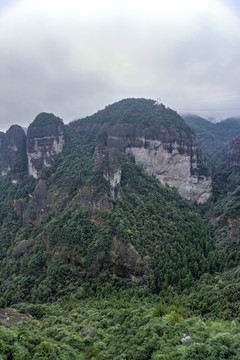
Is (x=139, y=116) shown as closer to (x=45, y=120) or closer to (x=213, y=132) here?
(x=45, y=120)

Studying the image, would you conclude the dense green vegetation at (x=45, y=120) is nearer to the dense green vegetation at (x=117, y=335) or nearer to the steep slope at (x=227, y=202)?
the steep slope at (x=227, y=202)

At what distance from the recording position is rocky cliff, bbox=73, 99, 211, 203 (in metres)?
80.7

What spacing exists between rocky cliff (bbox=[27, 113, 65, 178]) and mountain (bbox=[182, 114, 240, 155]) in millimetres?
86617

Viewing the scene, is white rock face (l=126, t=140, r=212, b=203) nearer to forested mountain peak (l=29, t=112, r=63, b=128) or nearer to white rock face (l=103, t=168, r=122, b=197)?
white rock face (l=103, t=168, r=122, b=197)

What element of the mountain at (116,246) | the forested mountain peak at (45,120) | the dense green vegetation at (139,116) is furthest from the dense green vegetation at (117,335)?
the forested mountain peak at (45,120)

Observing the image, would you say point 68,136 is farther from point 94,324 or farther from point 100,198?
point 94,324

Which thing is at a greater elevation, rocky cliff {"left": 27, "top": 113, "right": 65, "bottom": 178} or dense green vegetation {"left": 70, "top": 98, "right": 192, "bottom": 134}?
dense green vegetation {"left": 70, "top": 98, "right": 192, "bottom": 134}

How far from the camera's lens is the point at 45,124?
270ft

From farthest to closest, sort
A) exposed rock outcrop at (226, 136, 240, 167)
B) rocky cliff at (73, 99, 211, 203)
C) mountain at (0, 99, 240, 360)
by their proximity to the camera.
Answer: exposed rock outcrop at (226, 136, 240, 167) → rocky cliff at (73, 99, 211, 203) → mountain at (0, 99, 240, 360)

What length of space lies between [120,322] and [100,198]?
2574cm

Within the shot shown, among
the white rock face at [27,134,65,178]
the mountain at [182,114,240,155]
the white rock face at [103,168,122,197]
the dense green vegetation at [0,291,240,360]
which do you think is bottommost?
the dense green vegetation at [0,291,240,360]

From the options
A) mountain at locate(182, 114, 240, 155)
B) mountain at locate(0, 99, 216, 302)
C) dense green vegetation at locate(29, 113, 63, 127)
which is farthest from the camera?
mountain at locate(182, 114, 240, 155)

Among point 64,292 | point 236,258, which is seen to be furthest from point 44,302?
point 236,258

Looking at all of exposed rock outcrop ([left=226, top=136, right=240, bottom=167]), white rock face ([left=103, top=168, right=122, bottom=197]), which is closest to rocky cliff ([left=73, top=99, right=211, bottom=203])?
exposed rock outcrop ([left=226, top=136, right=240, bottom=167])
